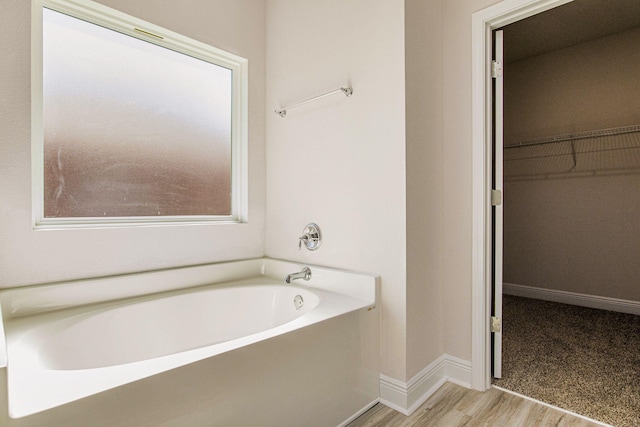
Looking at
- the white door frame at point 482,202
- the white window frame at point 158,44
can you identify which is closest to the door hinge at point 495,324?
the white door frame at point 482,202

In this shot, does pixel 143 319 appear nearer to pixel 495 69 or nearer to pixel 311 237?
pixel 311 237

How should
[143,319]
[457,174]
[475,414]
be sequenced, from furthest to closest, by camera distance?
[457,174]
[143,319]
[475,414]

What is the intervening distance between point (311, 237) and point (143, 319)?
101 centimetres

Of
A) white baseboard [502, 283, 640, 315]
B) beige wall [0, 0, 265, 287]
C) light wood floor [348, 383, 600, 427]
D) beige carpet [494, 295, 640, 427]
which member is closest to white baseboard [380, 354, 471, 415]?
light wood floor [348, 383, 600, 427]

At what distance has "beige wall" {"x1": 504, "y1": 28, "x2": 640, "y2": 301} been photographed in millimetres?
3027

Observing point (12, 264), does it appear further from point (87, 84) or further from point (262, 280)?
point (262, 280)

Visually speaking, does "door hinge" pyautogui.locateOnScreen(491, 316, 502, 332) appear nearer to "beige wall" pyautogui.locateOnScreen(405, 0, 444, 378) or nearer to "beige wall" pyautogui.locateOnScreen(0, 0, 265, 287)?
"beige wall" pyautogui.locateOnScreen(405, 0, 444, 378)

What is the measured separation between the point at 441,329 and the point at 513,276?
7.82 ft

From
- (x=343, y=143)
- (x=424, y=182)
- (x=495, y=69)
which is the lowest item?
(x=424, y=182)

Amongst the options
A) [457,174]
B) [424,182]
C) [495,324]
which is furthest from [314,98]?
[495,324]

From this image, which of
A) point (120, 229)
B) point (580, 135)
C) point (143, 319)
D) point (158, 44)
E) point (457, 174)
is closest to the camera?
point (143, 319)

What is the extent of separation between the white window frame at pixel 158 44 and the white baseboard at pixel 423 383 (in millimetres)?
1442

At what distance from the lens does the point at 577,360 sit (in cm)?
209

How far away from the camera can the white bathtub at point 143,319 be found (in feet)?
3.01
